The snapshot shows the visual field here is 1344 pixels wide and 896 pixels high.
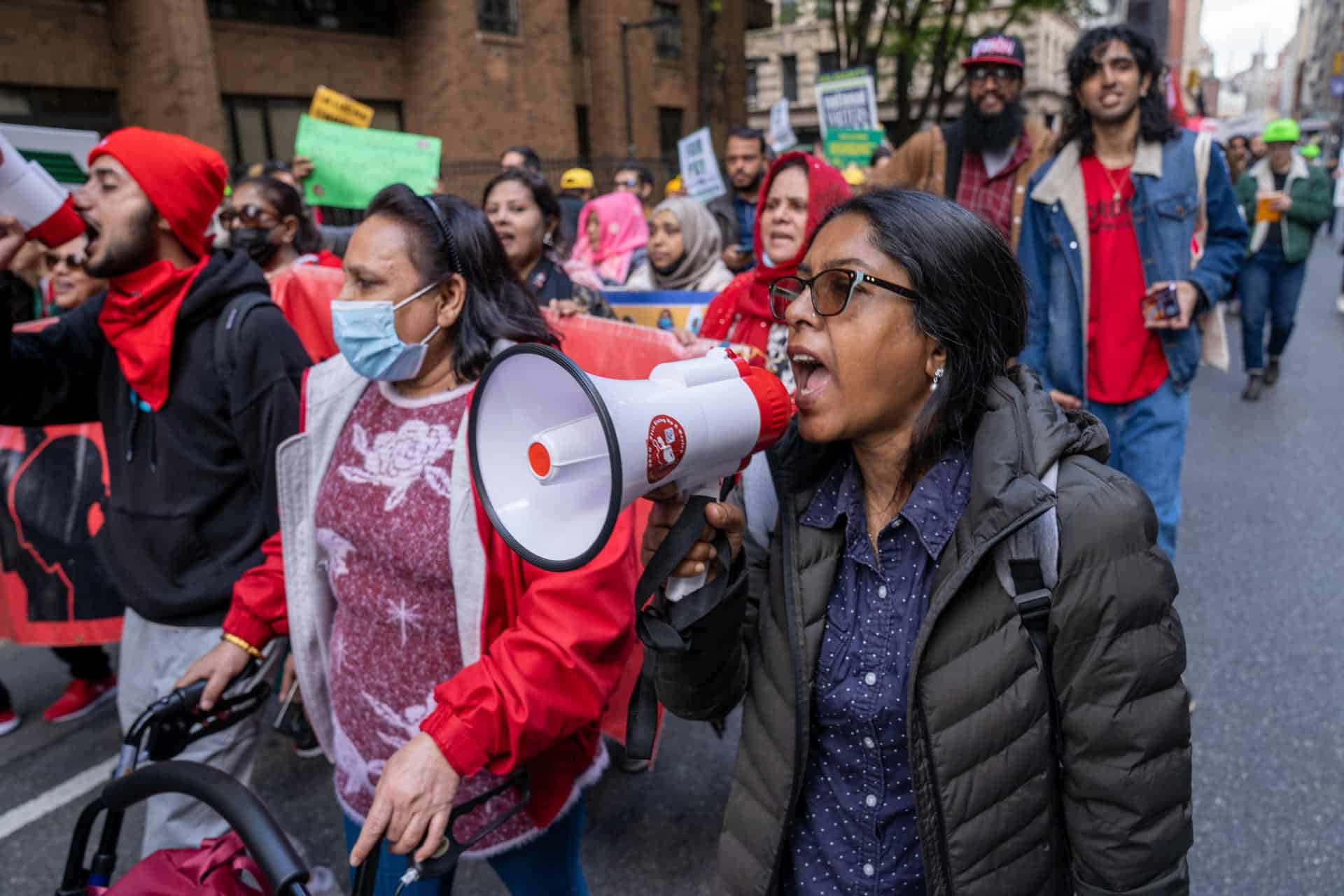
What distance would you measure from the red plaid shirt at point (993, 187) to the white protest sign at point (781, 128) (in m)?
6.46

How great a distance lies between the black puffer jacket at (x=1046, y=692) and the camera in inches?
49.4

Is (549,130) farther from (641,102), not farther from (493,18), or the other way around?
(641,102)

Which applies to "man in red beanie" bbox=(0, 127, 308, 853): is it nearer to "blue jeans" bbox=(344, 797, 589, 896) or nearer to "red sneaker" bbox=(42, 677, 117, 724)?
"blue jeans" bbox=(344, 797, 589, 896)

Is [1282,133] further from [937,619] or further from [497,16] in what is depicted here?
[497,16]

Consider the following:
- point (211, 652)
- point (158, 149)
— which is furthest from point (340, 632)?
point (158, 149)

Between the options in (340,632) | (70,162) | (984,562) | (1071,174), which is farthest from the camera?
(70,162)

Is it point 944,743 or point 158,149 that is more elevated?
point 158,149

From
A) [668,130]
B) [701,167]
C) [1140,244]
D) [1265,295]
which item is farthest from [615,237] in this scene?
[668,130]

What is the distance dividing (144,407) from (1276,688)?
12.5 ft

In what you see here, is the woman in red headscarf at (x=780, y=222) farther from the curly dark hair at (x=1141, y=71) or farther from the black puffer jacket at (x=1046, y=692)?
the black puffer jacket at (x=1046, y=692)

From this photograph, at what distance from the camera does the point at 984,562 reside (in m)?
1.27

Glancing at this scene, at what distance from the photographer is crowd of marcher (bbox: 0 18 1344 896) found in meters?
1.29

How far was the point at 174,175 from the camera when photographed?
7.85 ft

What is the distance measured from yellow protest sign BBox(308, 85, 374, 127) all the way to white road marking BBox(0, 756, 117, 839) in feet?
13.3
